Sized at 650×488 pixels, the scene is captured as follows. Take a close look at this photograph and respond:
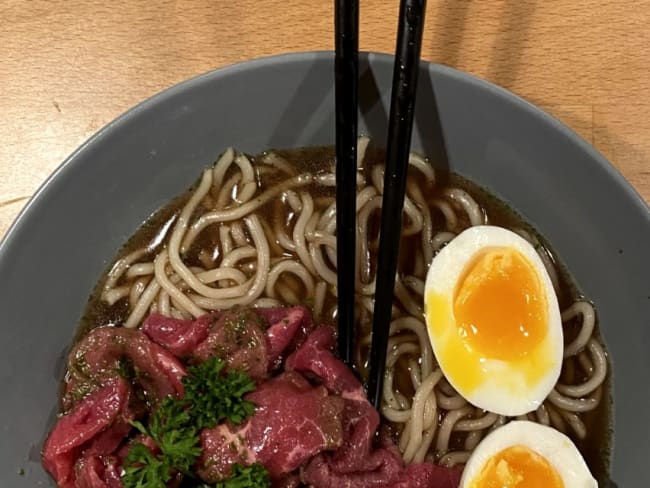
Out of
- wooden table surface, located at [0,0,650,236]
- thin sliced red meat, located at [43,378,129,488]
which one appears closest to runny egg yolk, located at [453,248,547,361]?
wooden table surface, located at [0,0,650,236]

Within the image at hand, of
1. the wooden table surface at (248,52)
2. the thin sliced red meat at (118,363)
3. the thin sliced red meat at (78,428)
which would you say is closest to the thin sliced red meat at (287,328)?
the thin sliced red meat at (118,363)

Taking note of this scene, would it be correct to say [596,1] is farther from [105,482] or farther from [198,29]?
[105,482]

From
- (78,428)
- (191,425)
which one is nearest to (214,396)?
(191,425)

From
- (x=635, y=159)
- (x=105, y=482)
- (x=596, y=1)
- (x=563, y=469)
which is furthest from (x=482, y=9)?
(x=105, y=482)

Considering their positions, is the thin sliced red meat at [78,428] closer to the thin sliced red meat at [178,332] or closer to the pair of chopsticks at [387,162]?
the thin sliced red meat at [178,332]

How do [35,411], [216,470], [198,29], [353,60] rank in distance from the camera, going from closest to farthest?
[353,60] → [216,470] → [35,411] → [198,29]

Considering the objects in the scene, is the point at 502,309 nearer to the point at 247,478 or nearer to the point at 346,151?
the point at 346,151
